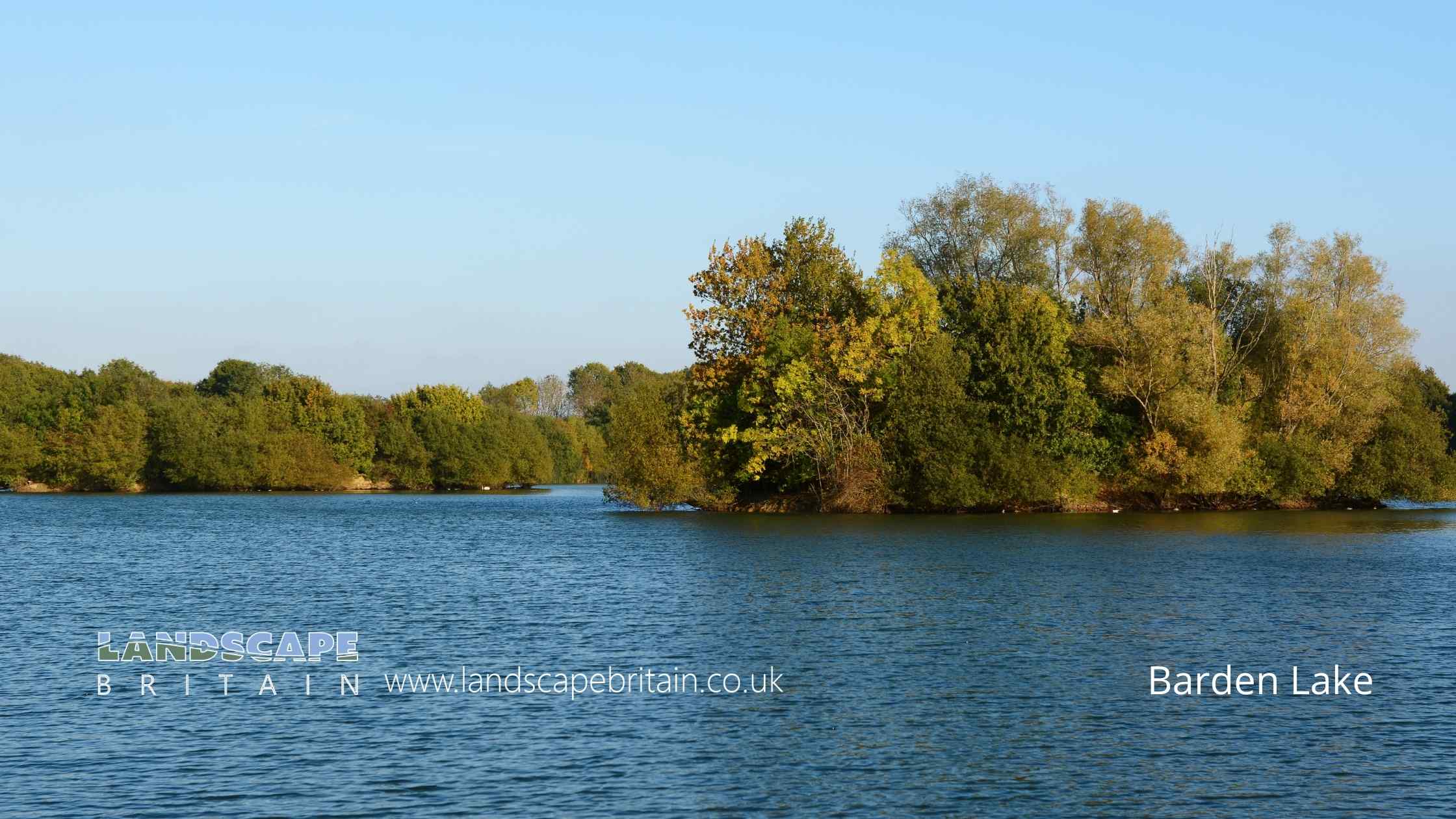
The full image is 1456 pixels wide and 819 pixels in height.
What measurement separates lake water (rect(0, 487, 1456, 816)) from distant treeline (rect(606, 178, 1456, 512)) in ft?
84.3

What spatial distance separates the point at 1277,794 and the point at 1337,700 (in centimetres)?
704

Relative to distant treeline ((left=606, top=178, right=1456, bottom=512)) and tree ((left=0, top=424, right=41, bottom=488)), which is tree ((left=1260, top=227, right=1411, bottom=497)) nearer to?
distant treeline ((left=606, top=178, right=1456, bottom=512))

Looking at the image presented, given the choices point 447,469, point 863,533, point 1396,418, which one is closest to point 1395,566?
point 863,533

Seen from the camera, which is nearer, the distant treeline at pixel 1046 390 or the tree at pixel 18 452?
the distant treeline at pixel 1046 390

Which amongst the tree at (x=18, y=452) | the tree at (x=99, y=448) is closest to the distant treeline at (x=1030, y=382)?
the tree at (x=99, y=448)

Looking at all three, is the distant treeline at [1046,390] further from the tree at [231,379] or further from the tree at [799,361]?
the tree at [231,379]

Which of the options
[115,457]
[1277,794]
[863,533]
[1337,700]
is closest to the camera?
[1277,794]

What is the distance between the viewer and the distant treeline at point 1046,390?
263 feet

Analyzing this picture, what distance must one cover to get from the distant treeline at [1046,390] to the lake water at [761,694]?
25.7 meters

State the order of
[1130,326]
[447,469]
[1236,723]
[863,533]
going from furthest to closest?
[447,469], [1130,326], [863,533], [1236,723]

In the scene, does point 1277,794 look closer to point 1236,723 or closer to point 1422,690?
point 1236,723

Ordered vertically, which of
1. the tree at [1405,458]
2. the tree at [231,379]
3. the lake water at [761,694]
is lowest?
the lake water at [761,694]

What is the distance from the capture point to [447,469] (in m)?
163

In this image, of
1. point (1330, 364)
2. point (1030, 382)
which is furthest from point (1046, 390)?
point (1330, 364)
